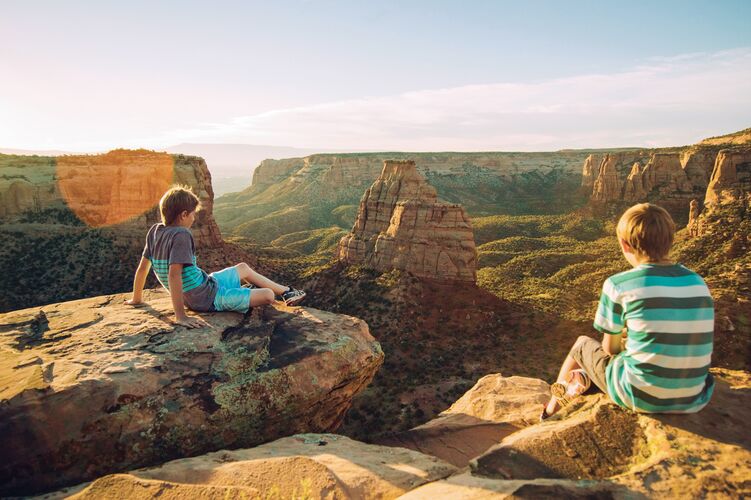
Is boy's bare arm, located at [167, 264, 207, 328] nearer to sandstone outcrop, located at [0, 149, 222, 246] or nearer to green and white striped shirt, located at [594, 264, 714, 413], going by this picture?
green and white striped shirt, located at [594, 264, 714, 413]

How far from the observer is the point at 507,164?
423 ft

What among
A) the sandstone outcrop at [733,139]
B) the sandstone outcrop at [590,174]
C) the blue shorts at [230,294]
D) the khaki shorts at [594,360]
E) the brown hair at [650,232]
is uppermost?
the sandstone outcrop at [733,139]

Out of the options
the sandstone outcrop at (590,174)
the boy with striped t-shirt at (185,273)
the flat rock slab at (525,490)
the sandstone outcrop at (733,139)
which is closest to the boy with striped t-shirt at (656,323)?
the flat rock slab at (525,490)

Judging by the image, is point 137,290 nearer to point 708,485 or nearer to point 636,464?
point 636,464

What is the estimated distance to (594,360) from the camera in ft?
16.4

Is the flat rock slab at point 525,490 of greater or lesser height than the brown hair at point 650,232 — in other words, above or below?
below

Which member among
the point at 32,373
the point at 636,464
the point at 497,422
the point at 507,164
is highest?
the point at 507,164

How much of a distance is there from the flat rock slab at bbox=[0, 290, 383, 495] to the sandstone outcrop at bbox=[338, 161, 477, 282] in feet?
84.8

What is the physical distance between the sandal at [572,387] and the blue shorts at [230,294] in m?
5.29

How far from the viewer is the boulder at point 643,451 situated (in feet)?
11.2

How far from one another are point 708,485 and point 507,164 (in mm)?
135347

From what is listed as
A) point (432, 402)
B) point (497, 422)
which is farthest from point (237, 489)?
point (432, 402)

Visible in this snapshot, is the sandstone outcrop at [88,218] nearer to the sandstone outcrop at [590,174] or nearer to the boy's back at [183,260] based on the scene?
the boy's back at [183,260]

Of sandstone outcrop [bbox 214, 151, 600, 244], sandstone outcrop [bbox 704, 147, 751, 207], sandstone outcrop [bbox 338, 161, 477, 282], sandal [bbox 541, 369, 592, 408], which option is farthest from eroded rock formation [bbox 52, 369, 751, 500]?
sandstone outcrop [bbox 214, 151, 600, 244]
